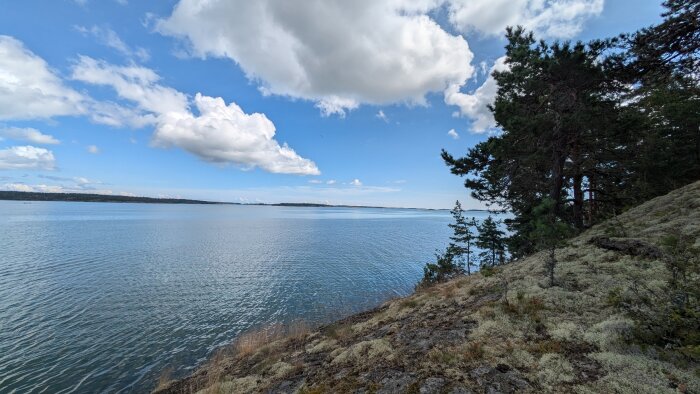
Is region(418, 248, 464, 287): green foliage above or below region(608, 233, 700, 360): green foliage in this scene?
below

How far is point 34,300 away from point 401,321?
26514mm

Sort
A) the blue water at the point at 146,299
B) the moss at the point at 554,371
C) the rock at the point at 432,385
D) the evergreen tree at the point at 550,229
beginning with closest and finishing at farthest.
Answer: the moss at the point at 554,371, the rock at the point at 432,385, the evergreen tree at the point at 550,229, the blue water at the point at 146,299

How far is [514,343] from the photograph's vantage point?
6965mm

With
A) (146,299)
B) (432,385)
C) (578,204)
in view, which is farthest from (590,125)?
(146,299)

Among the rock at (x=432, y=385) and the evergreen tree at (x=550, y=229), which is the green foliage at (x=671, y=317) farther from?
the rock at (x=432, y=385)

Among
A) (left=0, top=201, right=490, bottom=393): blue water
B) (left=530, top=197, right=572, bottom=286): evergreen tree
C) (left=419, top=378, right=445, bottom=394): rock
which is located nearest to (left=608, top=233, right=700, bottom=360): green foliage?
(left=530, top=197, right=572, bottom=286): evergreen tree

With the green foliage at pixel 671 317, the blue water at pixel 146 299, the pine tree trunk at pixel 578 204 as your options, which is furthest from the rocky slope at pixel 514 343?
the pine tree trunk at pixel 578 204

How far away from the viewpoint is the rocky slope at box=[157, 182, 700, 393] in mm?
5488

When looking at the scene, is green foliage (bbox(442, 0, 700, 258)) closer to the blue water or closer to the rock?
the rock

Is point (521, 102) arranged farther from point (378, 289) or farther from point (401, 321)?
point (378, 289)

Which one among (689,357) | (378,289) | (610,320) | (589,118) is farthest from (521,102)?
(378,289)

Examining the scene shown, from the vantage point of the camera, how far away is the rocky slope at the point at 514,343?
216 inches

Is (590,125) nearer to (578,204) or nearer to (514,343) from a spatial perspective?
(578,204)

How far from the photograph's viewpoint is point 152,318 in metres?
19.7
